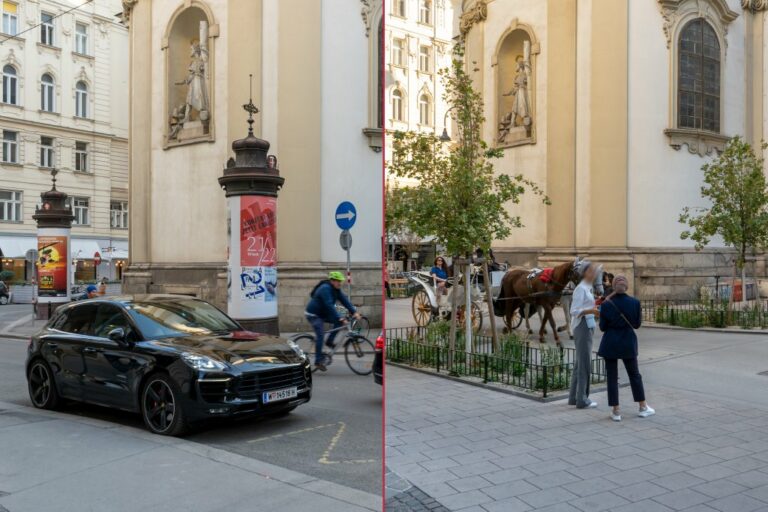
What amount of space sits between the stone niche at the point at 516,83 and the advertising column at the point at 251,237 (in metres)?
5.12

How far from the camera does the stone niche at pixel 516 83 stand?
384cm

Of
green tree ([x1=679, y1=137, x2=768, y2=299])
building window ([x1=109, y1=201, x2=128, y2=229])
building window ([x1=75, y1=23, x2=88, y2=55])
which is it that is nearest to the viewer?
green tree ([x1=679, y1=137, x2=768, y2=299])

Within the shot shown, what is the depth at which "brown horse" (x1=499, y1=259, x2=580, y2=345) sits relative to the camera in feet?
26.0

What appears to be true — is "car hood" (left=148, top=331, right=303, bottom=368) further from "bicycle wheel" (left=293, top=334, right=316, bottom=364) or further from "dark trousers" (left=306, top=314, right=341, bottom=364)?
"bicycle wheel" (left=293, top=334, right=316, bottom=364)

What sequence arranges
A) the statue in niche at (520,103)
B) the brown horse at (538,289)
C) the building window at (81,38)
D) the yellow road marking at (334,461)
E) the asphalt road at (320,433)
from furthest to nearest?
1. the building window at (81,38)
2. the brown horse at (538,289)
3. the yellow road marking at (334,461)
4. the asphalt road at (320,433)
5. the statue in niche at (520,103)

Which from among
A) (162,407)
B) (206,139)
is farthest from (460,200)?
(206,139)

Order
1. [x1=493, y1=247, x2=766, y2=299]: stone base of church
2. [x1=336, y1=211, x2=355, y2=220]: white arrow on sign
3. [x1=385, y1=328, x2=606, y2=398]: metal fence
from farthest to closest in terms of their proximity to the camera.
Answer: [x1=493, y1=247, x2=766, y2=299]: stone base of church < [x1=385, y1=328, x2=606, y2=398]: metal fence < [x1=336, y1=211, x2=355, y2=220]: white arrow on sign

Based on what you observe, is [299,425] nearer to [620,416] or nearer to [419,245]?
[419,245]

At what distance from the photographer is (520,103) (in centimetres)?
419

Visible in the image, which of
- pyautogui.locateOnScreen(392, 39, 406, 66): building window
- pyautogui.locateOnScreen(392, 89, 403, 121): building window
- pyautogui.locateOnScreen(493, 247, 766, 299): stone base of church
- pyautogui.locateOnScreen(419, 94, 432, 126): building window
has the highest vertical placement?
pyautogui.locateOnScreen(392, 39, 406, 66): building window

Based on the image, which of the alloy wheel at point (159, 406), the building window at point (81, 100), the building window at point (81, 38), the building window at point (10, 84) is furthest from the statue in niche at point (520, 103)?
the building window at point (10, 84)

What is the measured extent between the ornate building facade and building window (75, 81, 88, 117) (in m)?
0.05

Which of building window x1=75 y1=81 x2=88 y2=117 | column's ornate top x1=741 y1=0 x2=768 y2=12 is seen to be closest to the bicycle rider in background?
column's ornate top x1=741 y1=0 x2=768 y2=12

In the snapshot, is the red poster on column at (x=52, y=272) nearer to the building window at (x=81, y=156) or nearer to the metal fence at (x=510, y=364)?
the metal fence at (x=510, y=364)
